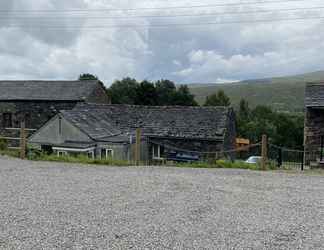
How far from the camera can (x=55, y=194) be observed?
8.54 m

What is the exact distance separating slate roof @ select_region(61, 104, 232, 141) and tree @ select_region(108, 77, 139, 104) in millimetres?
18989

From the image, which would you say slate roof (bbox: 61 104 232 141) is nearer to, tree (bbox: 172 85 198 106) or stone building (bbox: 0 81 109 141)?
stone building (bbox: 0 81 109 141)

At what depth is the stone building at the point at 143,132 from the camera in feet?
73.6

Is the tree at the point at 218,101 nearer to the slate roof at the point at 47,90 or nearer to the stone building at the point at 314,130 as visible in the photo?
the slate roof at the point at 47,90

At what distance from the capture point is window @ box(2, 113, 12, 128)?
1300 inches

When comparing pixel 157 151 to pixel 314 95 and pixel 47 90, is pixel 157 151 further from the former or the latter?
pixel 47 90

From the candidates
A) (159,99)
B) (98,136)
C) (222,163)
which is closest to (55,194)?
(222,163)

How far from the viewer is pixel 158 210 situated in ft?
23.7

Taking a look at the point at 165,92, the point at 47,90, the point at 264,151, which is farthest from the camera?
the point at 165,92

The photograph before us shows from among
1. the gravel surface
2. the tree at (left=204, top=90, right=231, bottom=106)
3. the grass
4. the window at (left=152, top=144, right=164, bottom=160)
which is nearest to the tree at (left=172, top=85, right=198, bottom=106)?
the tree at (left=204, top=90, right=231, bottom=106)

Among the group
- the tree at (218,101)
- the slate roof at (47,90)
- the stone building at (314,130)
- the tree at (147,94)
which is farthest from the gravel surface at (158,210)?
the tree at (218,101)

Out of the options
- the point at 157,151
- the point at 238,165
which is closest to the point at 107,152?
the point at 157,151

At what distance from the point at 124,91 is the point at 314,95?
36876 mm

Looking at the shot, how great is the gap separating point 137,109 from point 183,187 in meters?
20.1
